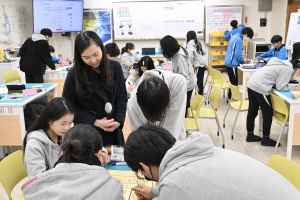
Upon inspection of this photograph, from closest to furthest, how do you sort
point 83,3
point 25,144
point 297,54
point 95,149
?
point 95,149 → point 25,144 → point 297,54 → point 83,3

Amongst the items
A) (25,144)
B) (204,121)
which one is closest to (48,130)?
(25,144)

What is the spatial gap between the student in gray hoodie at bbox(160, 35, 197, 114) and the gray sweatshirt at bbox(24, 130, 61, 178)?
2.03 metres

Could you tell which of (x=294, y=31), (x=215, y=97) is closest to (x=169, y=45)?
(x=215, y=97)

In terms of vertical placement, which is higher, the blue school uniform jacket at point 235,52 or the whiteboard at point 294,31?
the whiteboard at point 294,31

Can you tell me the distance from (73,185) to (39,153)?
0.67 meters

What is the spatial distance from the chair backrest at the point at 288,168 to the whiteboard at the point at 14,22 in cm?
598

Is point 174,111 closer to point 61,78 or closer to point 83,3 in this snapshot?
point 61,78

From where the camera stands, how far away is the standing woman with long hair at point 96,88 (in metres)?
1.76

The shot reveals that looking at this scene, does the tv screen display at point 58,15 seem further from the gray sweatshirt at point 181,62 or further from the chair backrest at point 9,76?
the gray sweatshirt at point 181,62

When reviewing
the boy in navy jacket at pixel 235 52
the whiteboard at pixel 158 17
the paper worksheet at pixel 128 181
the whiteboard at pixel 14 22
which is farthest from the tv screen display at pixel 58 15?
the paper worksheet at pixel 128 181

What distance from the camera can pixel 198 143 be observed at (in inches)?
42.3

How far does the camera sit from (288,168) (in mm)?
1649

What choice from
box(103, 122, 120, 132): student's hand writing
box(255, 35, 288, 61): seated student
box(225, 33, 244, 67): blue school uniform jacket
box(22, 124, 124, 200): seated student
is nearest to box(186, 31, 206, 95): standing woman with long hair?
box(225, 33, 244, 67): blue school uniform jacket

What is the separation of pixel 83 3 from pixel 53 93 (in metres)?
4.61
